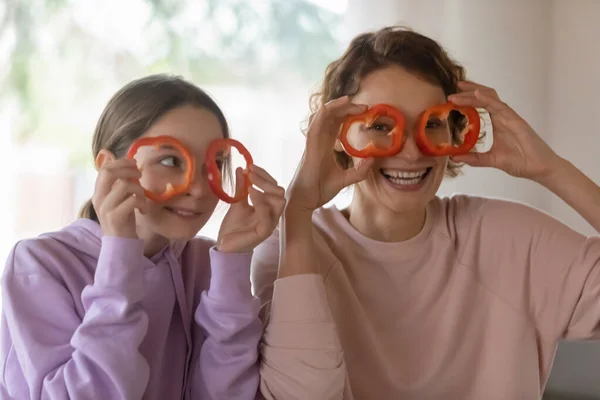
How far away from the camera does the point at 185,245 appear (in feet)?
4.58

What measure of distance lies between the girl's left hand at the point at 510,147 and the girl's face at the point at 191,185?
51 cm

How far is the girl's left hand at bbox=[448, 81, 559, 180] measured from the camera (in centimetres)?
135

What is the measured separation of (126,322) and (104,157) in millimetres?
307

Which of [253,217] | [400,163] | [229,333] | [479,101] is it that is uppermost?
[479,101]

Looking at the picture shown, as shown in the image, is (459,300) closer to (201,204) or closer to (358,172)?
(358,172)

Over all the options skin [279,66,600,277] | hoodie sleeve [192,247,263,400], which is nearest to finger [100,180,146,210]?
hoodie sleeve [192,247,263,400]

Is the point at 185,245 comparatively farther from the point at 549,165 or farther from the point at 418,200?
the point at 549,165

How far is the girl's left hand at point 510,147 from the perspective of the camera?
1.35 m

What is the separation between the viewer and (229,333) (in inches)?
46.6

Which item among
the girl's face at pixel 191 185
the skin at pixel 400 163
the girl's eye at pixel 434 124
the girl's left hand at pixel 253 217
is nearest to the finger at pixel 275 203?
the girl's left hand at pixel 253 217

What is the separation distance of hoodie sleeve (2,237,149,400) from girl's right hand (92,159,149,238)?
0.02 metres

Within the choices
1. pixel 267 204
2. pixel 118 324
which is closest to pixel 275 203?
pixel 267 204

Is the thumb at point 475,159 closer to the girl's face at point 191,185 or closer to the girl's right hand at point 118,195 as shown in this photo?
the girl's face at point 191,185

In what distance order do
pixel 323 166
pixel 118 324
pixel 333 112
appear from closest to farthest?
pixel 118 324, pixel 333 112, pixel 323 166
